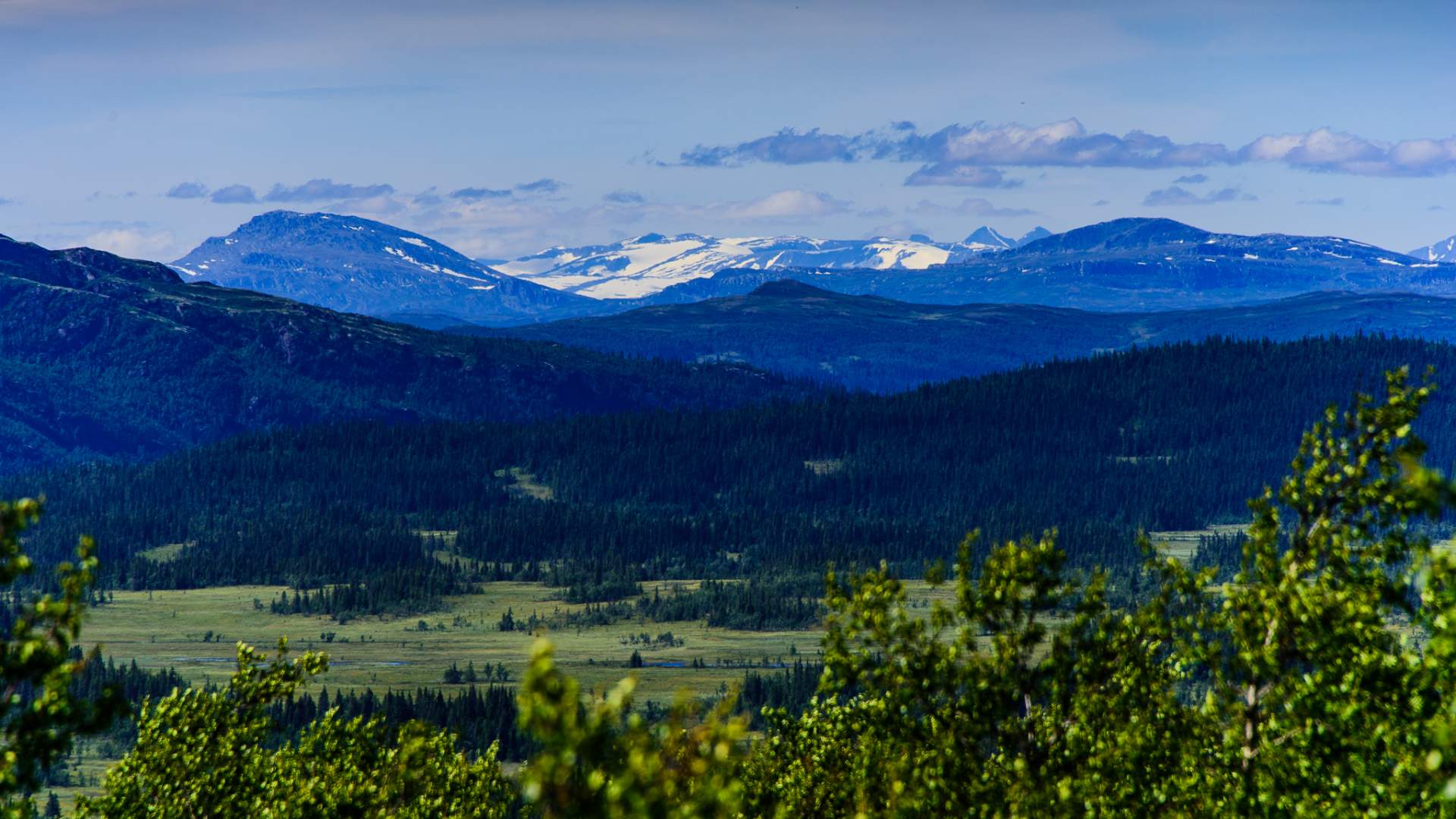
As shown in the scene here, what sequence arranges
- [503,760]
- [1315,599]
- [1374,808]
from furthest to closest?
[503,760], [1315,599], [1374,808]

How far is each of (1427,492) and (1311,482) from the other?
17.5m

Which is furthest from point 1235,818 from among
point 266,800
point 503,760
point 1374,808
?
point 503,760

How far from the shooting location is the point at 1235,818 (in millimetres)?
33375

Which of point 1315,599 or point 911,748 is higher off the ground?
point 1315,599

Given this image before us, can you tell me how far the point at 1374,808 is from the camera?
103 feet

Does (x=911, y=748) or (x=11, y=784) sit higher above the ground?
(x=11, y=784)

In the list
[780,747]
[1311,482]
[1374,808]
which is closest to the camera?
[1374,808]

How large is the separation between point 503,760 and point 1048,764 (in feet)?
423

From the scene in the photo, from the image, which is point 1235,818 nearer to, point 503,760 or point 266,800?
point 266,800

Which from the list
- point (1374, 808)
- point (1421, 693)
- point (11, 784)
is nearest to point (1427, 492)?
point (1374, 808)

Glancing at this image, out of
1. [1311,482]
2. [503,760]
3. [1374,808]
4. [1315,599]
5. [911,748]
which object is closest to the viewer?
[1374,808]

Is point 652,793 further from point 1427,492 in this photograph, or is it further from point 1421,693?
point 1421,693

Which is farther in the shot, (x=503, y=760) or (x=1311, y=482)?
(x=503, y=760)

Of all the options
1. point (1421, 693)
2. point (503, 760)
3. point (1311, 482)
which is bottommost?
point (503, 760)
